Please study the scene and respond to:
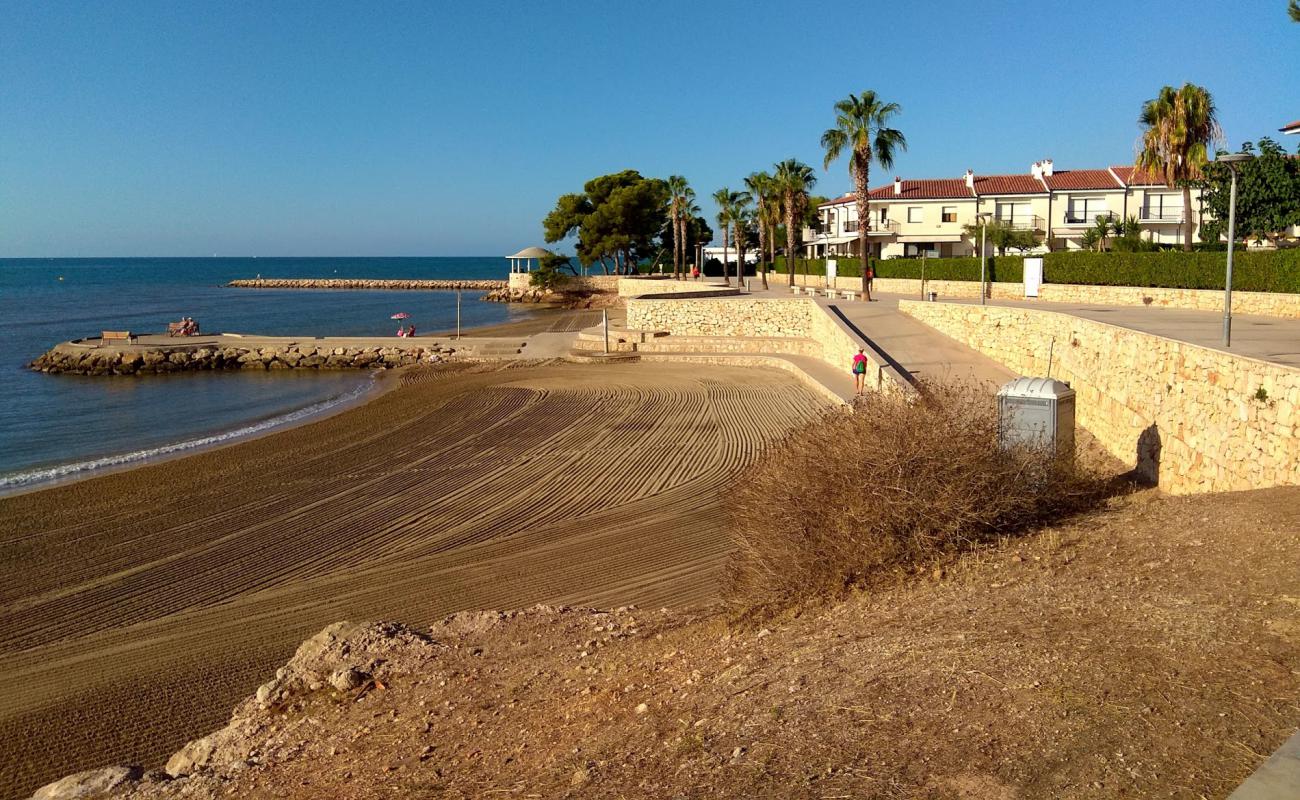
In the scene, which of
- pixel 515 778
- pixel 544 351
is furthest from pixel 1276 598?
pixel 544 351

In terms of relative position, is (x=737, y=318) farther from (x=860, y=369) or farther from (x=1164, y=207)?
(x=1164, y=207)

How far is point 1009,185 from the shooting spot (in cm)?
5119

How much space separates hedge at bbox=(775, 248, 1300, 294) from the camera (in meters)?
22.7

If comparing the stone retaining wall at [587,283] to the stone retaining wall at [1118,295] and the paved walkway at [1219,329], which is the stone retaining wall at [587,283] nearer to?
the stone retaining wall at [1118,295]

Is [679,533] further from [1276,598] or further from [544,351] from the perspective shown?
[544,351]

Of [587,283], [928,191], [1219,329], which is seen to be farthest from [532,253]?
[1219,329]

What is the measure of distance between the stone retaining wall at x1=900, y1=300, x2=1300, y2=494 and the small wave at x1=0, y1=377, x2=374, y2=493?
64.9 feet

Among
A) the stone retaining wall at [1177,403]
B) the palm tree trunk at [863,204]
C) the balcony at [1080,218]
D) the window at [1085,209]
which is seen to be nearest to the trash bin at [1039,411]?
the stone retaining wall at [1177,403]

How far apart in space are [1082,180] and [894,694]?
52.2 metres

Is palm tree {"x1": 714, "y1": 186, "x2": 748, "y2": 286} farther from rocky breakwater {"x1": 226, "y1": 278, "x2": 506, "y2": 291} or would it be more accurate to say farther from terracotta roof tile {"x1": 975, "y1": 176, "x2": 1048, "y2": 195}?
rocky breakwater {"x1": 226, "y1": 278, "x2": 506, "y2": 291}

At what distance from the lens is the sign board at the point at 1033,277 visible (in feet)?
106

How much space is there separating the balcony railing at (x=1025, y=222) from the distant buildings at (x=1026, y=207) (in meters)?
0.05

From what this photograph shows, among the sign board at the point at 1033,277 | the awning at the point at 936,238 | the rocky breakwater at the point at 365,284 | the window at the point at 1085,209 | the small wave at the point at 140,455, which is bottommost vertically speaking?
the small wave at the point at 140,455

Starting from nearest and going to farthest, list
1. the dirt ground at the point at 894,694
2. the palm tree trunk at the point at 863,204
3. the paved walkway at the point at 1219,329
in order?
the dirt ground at the point at 894,694, the paved walkway at the point at 1219,329, the palm tree trunk at the point at 863,204
